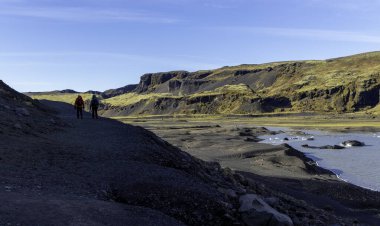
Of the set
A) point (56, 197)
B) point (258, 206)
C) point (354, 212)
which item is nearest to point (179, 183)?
point (258, 206)

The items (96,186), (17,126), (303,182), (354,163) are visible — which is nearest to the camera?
(96,186)

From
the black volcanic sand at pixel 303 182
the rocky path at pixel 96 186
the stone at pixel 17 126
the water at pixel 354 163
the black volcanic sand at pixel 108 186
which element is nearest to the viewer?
the rocky path at pixel 96 186

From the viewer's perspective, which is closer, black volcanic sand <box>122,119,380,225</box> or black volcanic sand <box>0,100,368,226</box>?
black volcanic sand <box>0,100,368,226</box>

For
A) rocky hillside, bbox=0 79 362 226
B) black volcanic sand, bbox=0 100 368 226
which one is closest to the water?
black volcanic sand, bbox=0 100 368 226

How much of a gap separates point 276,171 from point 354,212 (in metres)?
11.8

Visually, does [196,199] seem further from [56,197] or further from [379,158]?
[379,158]

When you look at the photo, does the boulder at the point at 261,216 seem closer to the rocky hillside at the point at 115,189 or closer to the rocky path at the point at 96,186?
the rocky hillside at the point at 115,189

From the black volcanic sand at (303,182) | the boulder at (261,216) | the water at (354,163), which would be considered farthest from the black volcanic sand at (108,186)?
the water at (354,163)

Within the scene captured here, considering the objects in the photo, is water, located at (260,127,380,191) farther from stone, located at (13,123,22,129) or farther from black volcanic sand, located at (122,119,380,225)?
stone, located at (13,123,22,129)

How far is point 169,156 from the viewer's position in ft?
66.6

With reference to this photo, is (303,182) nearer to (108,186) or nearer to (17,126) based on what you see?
(17,126)

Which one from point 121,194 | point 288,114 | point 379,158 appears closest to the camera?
point 121,194

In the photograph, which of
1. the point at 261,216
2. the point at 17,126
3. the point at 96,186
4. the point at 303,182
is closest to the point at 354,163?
the point at 303,182

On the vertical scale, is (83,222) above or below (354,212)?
above
